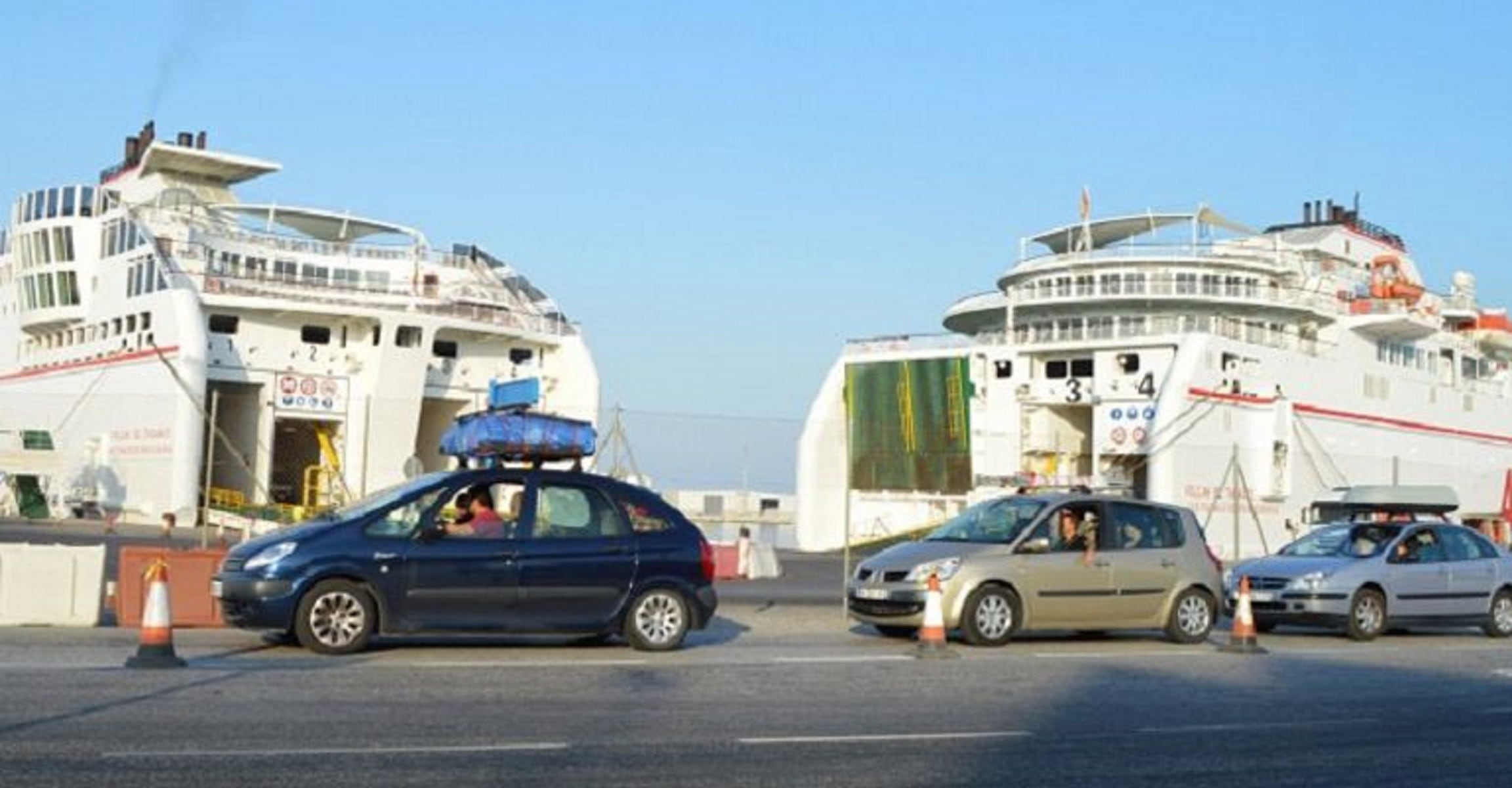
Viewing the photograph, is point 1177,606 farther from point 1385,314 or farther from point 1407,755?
point 1385,314

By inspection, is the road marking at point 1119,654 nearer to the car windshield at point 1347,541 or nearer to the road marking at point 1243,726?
the car windshield at point 1347,541

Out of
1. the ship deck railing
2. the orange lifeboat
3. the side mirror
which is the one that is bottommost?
the side mirror

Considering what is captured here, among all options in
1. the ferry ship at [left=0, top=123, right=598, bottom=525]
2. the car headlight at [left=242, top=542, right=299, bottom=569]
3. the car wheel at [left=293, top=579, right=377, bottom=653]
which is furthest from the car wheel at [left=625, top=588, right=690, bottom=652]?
the ferry ship at [left=0, top=123, right=598, bottom=525]

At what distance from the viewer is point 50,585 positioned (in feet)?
51.1

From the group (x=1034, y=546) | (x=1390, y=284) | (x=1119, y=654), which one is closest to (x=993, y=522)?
(x=1034, y=546)

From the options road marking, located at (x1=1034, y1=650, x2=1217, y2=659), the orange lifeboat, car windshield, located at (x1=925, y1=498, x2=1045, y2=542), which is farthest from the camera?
the orange lifeboat

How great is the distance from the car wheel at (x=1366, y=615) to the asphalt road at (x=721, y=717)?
10.8 feet

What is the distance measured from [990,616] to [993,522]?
48.6 inches

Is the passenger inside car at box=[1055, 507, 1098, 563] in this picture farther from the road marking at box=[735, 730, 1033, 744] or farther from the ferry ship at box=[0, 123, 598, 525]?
the ferry ship at box=[0, 123, 598, 525]

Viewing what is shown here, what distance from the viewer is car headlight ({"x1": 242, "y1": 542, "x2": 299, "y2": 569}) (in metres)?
13.1

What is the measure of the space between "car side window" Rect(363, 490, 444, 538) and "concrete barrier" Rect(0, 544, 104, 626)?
3504mm

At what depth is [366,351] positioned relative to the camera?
144 feet

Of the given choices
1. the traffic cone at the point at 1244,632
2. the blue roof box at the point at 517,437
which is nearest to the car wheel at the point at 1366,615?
the traffic cone at the point at 1244,632

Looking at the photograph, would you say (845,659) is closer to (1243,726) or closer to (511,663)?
(511,663)
